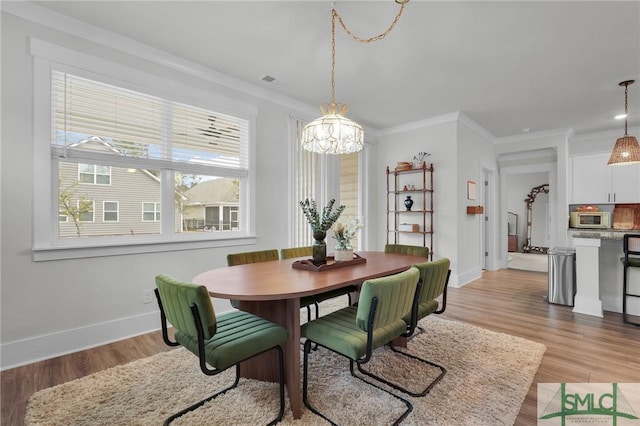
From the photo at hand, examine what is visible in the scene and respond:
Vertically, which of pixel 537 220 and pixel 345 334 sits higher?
pixel 537 220

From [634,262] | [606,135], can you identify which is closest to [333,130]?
[634,262]

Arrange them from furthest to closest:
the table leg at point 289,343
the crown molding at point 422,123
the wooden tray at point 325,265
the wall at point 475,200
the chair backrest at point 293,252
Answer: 1. the wall at point 475,200
2. the crown molding at point 422,123
3. the chair backrest at point 293,252
4. the wooden tray at point 325,265
5. the table leg at point 289,343

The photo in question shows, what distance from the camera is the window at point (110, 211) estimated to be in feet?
8.84

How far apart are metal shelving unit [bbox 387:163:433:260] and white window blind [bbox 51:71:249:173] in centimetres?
283

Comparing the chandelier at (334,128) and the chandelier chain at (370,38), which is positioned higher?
the chandelier chain at (370,38)

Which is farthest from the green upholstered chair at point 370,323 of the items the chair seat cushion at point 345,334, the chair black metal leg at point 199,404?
the chair black metal leg at point 199,404

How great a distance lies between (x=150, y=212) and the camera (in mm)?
2963

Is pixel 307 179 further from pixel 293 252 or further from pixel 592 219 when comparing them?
pixel 592 219

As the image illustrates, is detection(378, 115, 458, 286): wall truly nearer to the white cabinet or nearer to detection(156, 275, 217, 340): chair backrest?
the white cabinet

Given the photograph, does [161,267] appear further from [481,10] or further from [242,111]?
[481,10]

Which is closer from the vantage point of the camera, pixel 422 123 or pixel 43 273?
pixel 43 273

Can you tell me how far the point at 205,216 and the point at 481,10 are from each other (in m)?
3.11

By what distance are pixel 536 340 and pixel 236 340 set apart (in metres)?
2.69

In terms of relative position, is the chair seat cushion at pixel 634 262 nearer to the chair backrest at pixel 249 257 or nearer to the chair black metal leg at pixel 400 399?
the chair black metal leg at pixel 400 399
